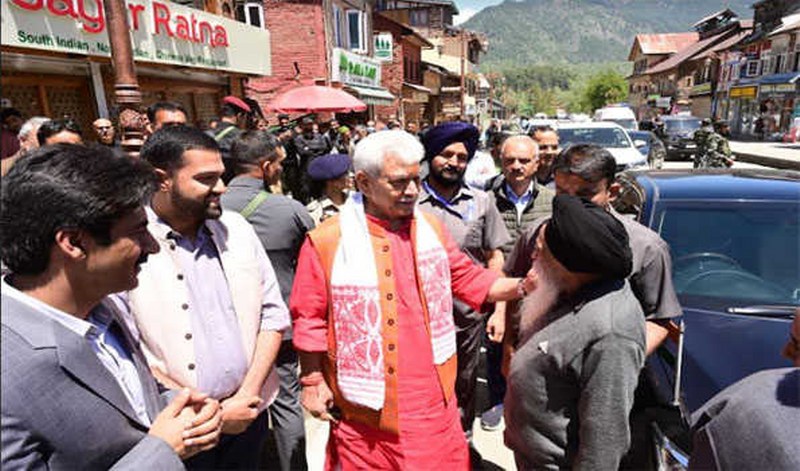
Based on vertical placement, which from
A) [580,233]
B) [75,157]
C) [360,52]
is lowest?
[580,233]

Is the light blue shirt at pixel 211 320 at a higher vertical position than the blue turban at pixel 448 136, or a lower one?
lower

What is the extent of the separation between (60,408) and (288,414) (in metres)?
1.89

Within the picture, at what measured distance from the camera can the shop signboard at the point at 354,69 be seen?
16.2 meters

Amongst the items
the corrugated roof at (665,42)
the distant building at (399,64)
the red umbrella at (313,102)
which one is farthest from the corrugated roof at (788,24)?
the corrugated roof at (665,42)

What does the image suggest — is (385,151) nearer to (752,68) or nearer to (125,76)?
(125,76)

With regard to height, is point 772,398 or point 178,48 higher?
point 178,48

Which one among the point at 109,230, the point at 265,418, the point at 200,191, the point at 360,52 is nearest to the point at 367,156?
the point at 200,191

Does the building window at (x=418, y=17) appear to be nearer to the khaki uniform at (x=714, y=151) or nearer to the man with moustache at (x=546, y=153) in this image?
the khaki uniform at (x=714, y=151)

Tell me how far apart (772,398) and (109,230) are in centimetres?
161

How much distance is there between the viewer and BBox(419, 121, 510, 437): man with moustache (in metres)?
2.81

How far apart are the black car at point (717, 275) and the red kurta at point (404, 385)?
99cm

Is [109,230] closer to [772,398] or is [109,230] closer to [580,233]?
[580,233]

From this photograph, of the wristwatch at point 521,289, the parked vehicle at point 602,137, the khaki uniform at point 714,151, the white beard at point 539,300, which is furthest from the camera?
the khaki uniform at point 714,151

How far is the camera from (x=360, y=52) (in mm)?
19484
